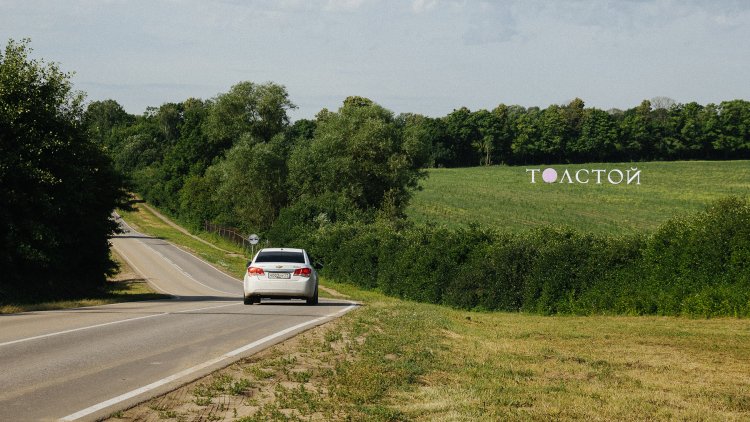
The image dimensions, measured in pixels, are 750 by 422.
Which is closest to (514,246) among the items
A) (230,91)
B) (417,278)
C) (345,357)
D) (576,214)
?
(417,278)

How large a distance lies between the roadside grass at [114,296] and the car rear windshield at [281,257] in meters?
6.31

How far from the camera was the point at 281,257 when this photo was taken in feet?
75.2

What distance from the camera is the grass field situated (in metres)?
7.75

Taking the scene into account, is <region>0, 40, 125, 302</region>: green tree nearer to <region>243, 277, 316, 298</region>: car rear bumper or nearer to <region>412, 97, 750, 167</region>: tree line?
<region>243, 277, 316, 298</region>: car rear bumper

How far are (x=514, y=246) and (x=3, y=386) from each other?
28562mm

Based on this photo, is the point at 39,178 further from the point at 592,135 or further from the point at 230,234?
the point at 592,135

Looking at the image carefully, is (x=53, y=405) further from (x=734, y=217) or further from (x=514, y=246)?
(x=514, y=246)

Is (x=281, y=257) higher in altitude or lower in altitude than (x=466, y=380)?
higher

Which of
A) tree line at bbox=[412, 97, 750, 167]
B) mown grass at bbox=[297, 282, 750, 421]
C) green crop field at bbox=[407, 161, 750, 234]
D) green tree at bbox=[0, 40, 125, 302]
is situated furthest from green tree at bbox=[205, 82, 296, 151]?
mown grass at bbox=[297, 282, 750, 421]

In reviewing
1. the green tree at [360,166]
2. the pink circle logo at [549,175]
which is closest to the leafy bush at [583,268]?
the green tree at [360,166]

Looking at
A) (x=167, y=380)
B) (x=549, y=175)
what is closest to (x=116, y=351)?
(x=167, y=380)

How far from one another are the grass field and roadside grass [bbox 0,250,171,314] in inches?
453

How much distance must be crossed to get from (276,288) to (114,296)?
14.2 metres

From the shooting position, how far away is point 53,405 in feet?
24.9
